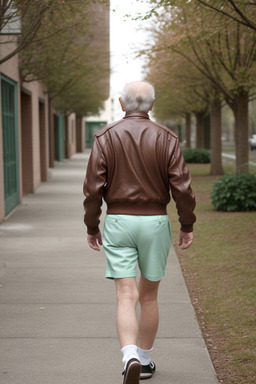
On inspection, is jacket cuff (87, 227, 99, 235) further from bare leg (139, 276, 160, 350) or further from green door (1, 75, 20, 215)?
green door (1, 75, 20, 215)

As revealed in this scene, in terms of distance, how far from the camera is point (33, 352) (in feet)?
15.1

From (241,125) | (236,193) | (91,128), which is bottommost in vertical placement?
(236,193)

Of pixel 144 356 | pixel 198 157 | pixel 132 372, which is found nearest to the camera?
pixel 132 372

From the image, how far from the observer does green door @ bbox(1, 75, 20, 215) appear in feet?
42.9

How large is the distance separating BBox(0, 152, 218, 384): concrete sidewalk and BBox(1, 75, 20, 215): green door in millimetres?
3826

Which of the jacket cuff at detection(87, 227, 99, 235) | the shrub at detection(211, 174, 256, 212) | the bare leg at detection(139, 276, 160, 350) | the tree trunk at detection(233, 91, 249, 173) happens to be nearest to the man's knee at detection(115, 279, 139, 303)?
the bare leg at detection(139, 276, 160, 350)

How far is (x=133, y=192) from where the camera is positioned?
12.5 ft

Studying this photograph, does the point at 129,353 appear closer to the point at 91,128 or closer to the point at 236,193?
the point at 236,193

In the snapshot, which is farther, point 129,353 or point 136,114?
point 136,114

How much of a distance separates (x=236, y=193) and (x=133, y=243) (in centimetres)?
983

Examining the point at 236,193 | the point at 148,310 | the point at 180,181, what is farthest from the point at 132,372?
the point at 236,193

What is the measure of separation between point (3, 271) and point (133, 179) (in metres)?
4.02

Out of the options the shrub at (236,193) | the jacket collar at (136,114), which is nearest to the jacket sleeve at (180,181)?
the jacket collar at (136,114)

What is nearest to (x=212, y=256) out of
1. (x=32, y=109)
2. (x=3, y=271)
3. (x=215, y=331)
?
(x=3, y=271)
